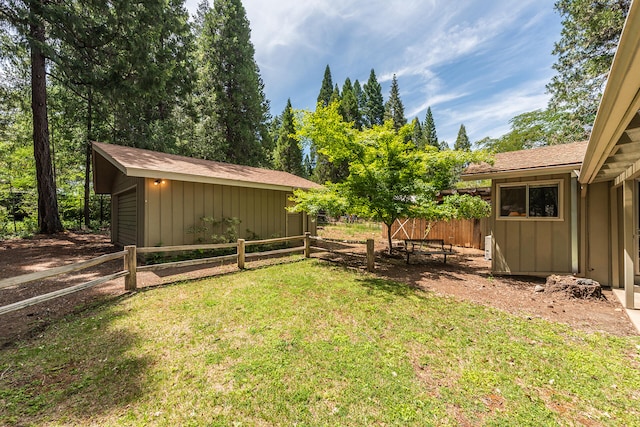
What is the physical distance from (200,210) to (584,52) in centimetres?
1873

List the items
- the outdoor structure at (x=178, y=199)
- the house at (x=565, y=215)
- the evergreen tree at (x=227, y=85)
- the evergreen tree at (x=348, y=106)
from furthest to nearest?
the evergreen tree at (x=348, y=106), the evergreen tree at (x=227, y=85), the outdoor structure at (x=178, y=199), the house at (x=565, y=215)

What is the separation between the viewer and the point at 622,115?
2240 mm

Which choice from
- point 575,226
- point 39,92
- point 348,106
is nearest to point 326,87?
point 348,106

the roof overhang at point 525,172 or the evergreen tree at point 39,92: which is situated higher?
the evergreen tree at point 39,92

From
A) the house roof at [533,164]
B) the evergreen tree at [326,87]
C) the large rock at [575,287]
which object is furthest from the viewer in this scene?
the evergreen tree at [326,87]

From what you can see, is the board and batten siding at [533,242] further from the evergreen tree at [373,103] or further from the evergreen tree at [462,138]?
the evergreen tree at [462,138]

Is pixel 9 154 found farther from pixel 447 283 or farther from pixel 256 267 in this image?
pixel 447 283

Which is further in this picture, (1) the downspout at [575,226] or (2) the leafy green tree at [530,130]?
(2) the leafy green tree at [530,130]

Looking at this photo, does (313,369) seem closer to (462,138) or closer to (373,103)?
(373,103)

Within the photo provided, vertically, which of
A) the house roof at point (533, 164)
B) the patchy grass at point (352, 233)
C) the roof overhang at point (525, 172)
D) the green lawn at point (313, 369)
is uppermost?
the house roof at point (533, 164)

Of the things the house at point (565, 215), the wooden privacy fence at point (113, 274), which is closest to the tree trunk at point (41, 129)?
the wooden privacy fence at point (113, 274)

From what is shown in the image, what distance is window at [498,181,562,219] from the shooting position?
6.21m

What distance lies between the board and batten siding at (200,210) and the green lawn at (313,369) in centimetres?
349

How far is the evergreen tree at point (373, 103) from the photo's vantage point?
36281 mm
